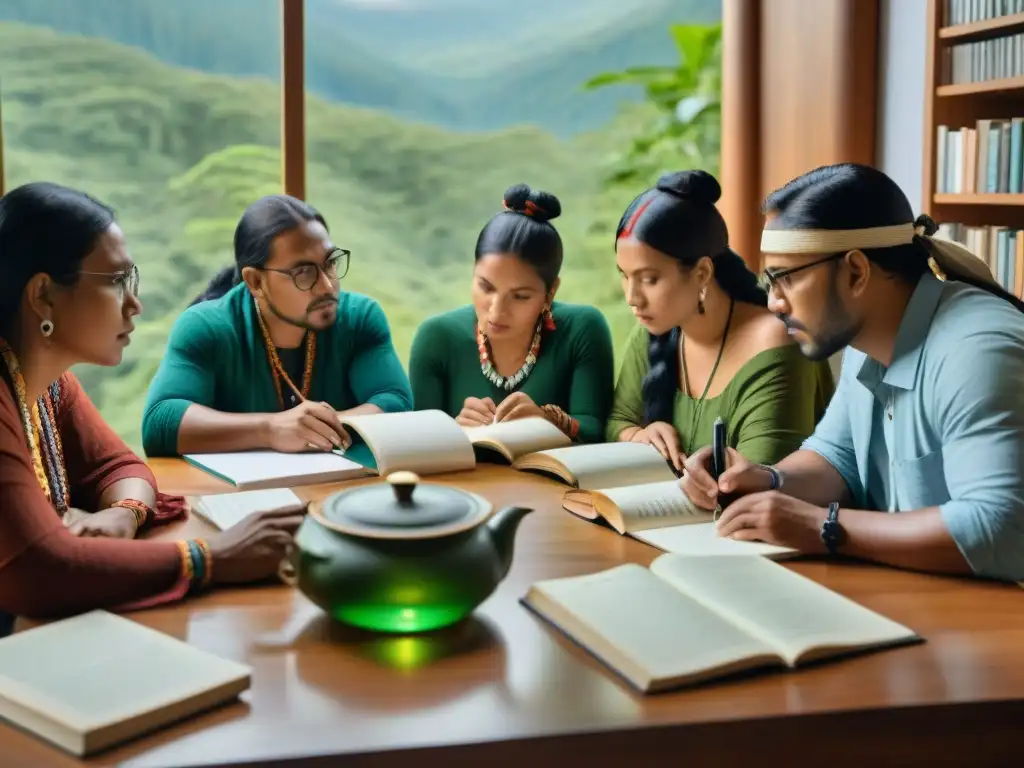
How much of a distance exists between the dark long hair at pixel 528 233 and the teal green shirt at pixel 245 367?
35 centimetres

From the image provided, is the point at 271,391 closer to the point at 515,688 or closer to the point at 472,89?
the point at 515,688

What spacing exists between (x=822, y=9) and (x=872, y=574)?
2.97 meters

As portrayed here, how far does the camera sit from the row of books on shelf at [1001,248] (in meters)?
3.22

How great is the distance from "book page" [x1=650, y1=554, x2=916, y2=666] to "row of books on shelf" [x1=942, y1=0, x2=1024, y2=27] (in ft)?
8.04

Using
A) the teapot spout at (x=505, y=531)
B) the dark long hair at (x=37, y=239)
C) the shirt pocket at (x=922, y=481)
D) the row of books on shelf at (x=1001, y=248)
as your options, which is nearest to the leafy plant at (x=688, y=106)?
the row of books on shelf at (x=1001, y=248)

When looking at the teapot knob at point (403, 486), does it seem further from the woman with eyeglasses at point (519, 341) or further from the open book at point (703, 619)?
the woman with eyeglasses at point (519, 341)

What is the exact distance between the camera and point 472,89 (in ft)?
19.3

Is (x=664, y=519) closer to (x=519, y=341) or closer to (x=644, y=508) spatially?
(x=644, y=508)

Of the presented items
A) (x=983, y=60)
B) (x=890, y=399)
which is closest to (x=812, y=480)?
(x=890, y=399)

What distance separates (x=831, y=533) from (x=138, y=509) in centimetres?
102

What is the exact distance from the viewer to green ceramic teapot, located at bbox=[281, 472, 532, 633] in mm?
1172

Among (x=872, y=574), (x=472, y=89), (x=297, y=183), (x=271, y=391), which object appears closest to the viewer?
(x=872, y=574)

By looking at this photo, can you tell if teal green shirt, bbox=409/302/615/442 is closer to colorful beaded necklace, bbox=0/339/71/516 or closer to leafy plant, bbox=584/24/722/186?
colorful beaded necklace, bbox=0/339/71/516

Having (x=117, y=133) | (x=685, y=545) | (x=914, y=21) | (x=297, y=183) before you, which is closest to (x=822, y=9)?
(x=914, y=21)
